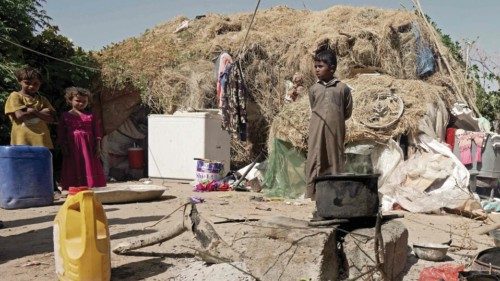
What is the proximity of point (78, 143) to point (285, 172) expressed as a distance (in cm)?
297

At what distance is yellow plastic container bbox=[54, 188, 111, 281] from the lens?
2.96 m

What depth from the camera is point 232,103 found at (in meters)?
8.70

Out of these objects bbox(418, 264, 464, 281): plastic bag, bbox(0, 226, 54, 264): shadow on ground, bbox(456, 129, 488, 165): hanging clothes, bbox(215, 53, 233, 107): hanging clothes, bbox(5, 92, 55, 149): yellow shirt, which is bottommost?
bbox(418, 264, 464, 281): plastic bag

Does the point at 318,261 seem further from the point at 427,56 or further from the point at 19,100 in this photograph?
the point at 427,56

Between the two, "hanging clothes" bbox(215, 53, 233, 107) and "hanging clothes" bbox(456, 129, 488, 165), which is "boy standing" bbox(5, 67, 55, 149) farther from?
"hanging clothes" bbox(456, 129, 488, 165)

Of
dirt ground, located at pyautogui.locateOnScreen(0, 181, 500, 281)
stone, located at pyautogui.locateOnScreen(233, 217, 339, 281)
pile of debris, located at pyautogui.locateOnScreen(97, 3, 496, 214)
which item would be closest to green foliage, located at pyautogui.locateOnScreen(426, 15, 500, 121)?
pile of debris, located at pyautogui.locateOnScreen(97, 3, 496, 214)

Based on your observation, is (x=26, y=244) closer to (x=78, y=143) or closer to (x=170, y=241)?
(x=170, y=241)

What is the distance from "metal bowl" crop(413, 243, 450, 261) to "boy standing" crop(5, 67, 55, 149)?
4.61 meters

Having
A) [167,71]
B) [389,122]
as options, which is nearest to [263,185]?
[389,122]

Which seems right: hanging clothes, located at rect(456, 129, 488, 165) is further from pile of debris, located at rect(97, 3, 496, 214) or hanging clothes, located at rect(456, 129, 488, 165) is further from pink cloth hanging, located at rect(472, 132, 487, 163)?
pile of debris, located at rect(97, 3, 496, 214)

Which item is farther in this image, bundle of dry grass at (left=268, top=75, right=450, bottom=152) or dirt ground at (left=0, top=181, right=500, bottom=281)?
bundle of dry grass at (left=268, top=75, right=450, bottom=152)

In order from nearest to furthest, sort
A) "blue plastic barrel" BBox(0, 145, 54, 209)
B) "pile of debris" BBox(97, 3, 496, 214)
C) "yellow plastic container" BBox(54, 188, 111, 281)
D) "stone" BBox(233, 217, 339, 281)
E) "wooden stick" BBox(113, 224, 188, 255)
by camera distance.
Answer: "yellow plastic container" BBox(54, 188, 111, 281)
"stone" BBox(233, 217, 339, 281)
"wooden stick" BBox(113, 224, 188, 255)
"blue plastic barrel" BBox(0, 145, 54, 209)
"pile of debris" BBox(97, 3, 496, 214)

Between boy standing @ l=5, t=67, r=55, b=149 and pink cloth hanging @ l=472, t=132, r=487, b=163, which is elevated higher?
boy standing @ l=5, t=67, r=55, b=149

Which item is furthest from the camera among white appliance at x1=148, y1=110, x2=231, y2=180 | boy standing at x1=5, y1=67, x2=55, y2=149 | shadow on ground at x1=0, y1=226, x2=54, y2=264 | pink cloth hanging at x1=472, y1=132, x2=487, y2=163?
white appliance at x1=148, y1=110, x2=231, y2=180
